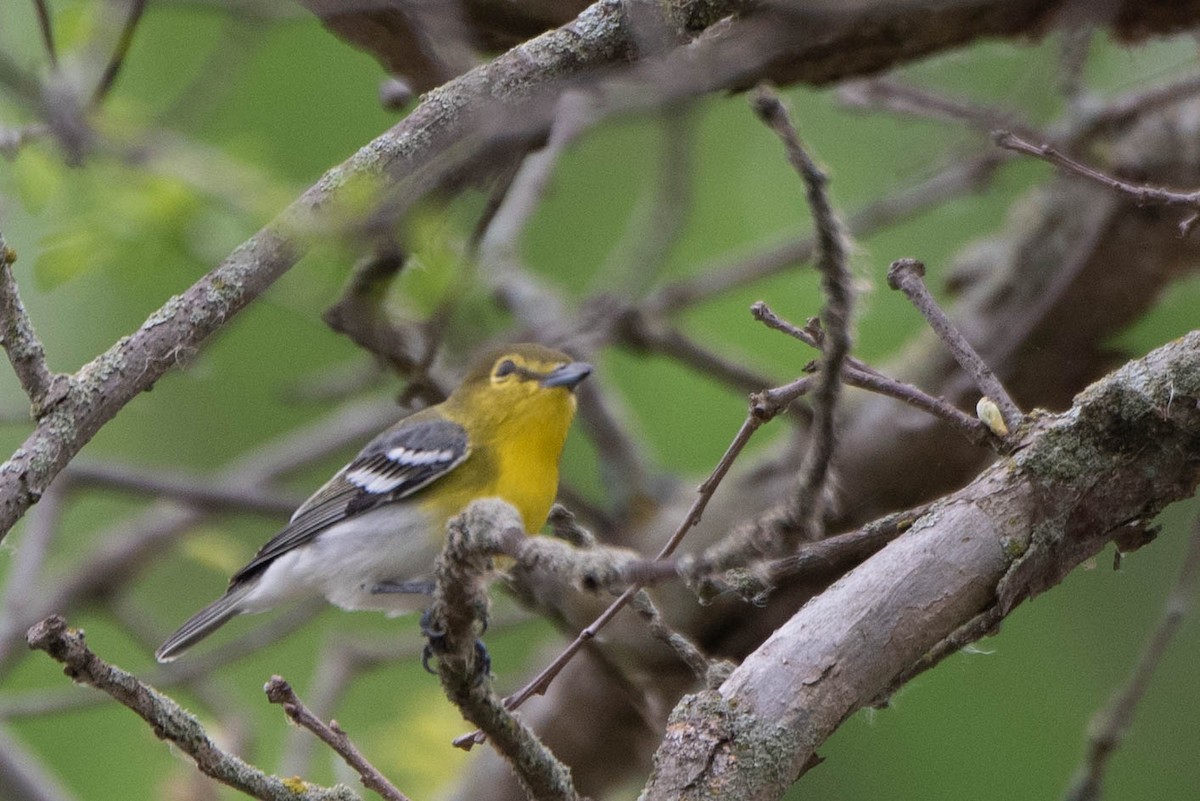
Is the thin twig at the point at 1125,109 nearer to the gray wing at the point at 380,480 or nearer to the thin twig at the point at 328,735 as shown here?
the gray wing at the point at 380,480

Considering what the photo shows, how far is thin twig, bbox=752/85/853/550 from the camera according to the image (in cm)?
161

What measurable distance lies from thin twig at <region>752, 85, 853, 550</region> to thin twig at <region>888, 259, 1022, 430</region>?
0.66 metres

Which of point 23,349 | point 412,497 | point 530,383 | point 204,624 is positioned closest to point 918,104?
point 530,383

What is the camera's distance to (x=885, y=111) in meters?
4.71

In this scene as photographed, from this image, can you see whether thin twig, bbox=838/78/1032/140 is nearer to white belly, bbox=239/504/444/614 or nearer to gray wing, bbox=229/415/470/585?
gray wing, bbox=229/415/470/585

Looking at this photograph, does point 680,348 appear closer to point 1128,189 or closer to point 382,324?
point 382,324

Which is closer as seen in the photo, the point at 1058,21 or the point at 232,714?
the point at 1058,21

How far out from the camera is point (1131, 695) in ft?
10.6

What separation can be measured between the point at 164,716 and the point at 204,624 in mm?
2210

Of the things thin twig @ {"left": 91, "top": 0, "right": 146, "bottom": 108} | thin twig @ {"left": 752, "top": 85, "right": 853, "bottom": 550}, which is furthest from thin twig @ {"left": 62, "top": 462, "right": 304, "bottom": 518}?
thin twig @ {"left": 752, "top": 85, "right": 853, "bottom": 550}

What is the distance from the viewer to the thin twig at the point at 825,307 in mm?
1609

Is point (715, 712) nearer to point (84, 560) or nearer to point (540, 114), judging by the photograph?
point (540, 114)

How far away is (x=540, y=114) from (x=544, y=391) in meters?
2.14

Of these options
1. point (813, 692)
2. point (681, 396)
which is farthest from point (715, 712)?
point (681, 396)
